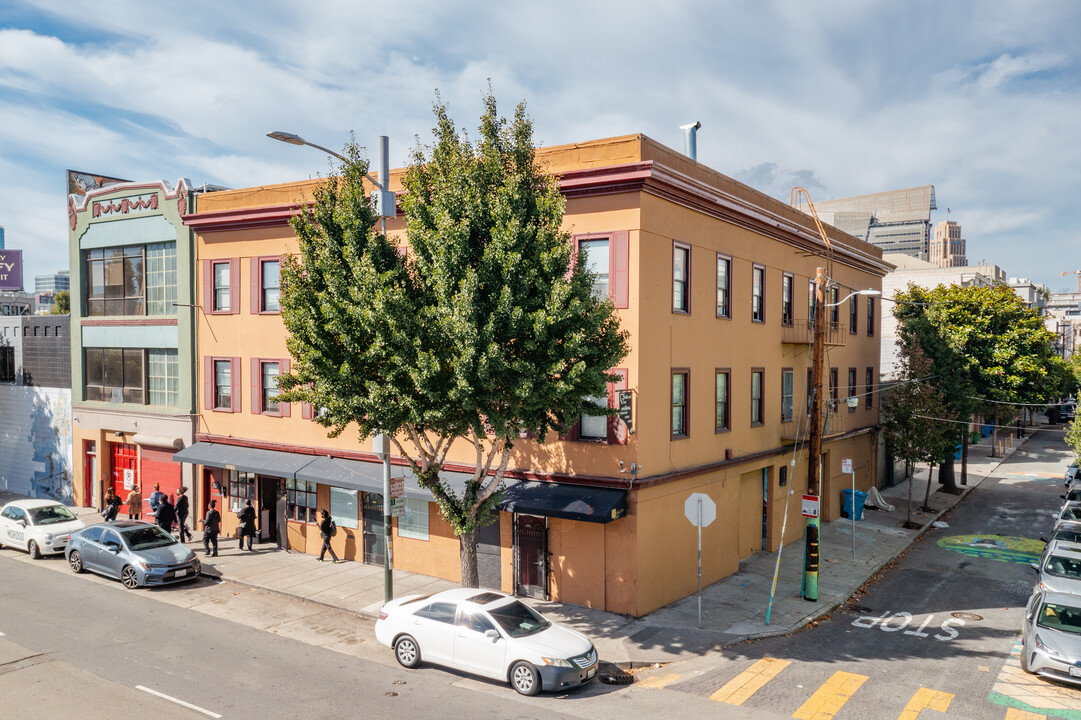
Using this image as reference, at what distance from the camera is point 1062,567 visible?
677 inches

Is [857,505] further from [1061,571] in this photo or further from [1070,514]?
[1061,571]

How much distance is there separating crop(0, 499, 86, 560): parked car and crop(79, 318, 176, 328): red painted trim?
6951 millimetres

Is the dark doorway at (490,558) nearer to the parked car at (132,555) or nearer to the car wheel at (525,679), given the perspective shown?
the car wheel at (525,679)

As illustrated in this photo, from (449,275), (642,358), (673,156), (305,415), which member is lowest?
(305,415)

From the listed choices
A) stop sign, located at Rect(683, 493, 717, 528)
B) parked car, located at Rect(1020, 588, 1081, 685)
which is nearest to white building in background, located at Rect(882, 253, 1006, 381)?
parked car, located at Rect(1020, 588, 1081, 685)

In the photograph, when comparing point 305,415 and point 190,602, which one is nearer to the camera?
point 190,602

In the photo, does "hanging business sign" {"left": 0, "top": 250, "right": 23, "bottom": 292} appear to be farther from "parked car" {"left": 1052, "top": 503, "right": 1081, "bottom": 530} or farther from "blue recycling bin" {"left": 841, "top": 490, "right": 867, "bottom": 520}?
"parked car" {"left": 1052, "top": 503, "right": 1081, "bottom": 530}

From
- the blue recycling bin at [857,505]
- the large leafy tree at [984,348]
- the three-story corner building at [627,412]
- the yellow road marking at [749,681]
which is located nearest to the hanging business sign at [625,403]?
the three-story corner building at [627,412]

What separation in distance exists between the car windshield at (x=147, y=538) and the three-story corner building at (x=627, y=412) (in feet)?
10.9

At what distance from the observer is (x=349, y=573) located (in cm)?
2048

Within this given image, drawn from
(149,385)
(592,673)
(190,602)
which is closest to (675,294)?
(592,673)

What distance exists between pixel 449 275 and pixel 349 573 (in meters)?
10.9

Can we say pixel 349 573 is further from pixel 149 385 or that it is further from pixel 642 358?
pixel 149 385

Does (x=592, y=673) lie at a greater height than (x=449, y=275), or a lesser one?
lesser
